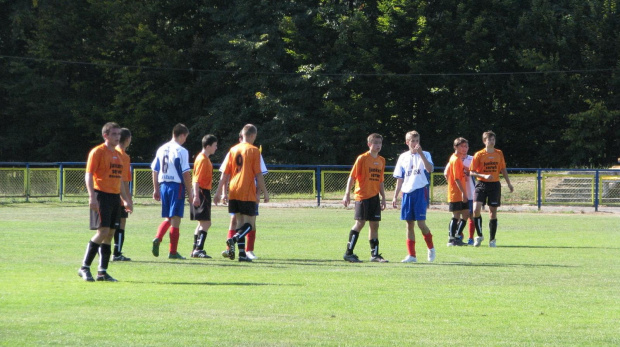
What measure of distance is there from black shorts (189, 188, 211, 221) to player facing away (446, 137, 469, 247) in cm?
514

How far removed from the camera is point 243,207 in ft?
42.7

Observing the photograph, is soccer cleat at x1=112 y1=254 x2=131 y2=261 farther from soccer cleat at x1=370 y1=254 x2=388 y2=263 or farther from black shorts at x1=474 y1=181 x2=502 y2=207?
black shorts at x1=474 y1=181 x2=502 y2=207

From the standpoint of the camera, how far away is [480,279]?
11.0 meters

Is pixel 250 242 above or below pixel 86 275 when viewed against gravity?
above

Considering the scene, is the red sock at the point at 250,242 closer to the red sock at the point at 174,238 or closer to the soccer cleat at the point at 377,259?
the red sock at the point at 174,238

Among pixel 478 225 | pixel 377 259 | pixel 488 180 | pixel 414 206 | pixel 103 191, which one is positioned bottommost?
pixel 377 259

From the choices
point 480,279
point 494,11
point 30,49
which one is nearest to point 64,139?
point 30,49

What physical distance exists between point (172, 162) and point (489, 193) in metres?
6.52

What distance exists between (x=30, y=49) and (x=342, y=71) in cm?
1814

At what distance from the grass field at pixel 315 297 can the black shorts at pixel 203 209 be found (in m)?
0.80

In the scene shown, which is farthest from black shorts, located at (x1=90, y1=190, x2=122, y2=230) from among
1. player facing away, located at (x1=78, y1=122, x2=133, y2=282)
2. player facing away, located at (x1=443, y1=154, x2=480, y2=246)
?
player facing away, located at (x1=443, y1=154, x2=480, y2=246)

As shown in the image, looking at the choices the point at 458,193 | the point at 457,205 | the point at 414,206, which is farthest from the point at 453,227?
the point at 414,206

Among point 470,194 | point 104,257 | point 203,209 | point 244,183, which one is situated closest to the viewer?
point 104,257

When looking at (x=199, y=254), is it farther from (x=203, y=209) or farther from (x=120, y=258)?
(x=120, y=258)
